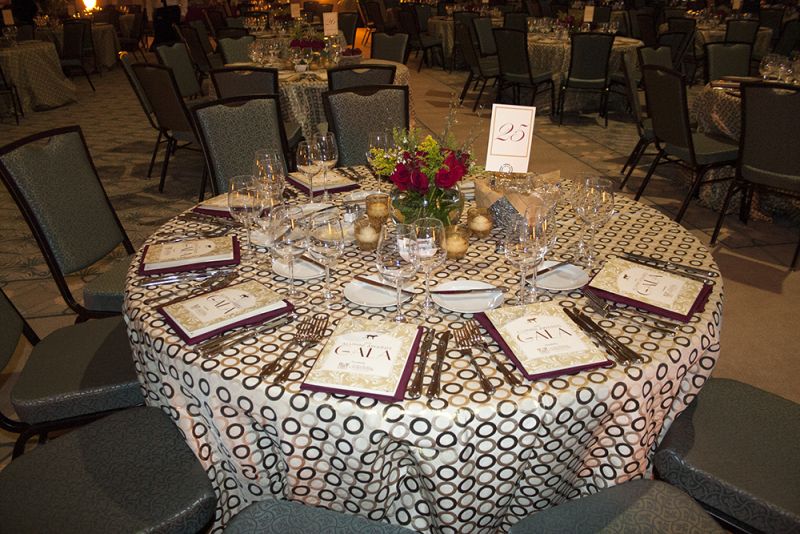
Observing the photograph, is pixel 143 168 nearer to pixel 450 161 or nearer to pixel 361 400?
pixel 450 161

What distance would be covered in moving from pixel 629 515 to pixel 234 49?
247 inches

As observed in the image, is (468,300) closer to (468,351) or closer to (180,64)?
(468,351)

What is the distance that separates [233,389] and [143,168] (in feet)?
15.9

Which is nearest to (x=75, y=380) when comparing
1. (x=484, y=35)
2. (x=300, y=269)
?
(x=300, y=269)

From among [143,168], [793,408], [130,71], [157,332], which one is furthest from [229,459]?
[143,168]

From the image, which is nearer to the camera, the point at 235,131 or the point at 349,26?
the point at 235,131

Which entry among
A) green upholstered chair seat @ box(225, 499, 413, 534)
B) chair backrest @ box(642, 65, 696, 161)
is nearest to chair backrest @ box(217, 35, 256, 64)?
chair backrest @ box(642, 65, 696, 161)

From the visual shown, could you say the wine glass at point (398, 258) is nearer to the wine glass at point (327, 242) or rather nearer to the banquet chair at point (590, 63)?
the wine glass at point (327, 242)

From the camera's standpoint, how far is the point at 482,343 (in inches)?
52.6

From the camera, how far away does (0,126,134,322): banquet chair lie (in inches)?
79.4

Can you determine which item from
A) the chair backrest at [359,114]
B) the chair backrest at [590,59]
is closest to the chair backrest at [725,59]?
the chair backrest at [590,59]

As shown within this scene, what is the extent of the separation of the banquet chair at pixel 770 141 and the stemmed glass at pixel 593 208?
2266 millimetres

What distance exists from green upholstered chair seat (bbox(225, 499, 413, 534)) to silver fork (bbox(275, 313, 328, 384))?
294 mm

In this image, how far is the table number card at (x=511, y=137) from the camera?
1.93 meters
